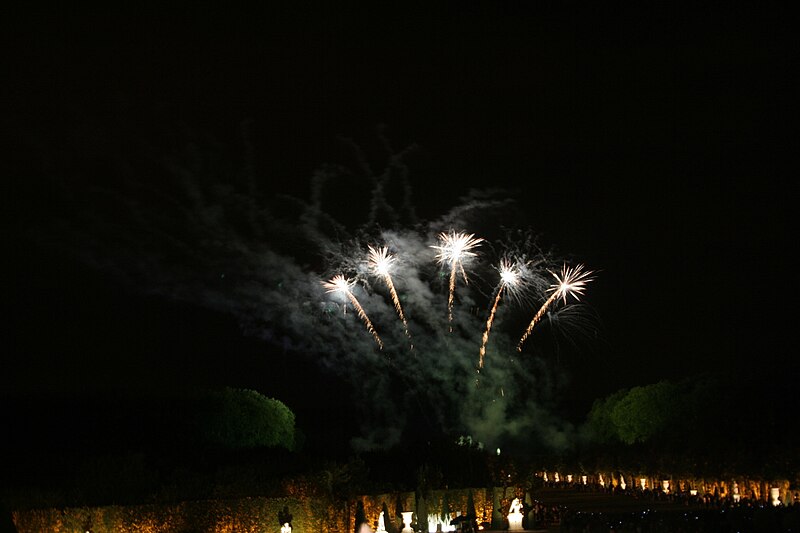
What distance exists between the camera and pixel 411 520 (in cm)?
3184

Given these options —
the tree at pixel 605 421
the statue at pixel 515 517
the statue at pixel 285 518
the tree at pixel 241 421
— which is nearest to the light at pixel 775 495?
the statue at pixel 515 517

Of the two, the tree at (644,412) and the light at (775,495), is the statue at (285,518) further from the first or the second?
the tree at (644,412)

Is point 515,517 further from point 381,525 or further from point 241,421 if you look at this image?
point 241,421

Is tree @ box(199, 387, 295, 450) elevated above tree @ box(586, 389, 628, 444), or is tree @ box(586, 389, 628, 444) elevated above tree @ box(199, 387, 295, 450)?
tree @ box(586, 389, 628, 444)

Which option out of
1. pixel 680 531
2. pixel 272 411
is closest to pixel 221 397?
pixel 272 411

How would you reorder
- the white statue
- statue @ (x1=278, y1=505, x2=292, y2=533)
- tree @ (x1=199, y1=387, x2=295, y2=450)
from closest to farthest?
1. statue @ (x1=278, y1=505, x2=292, y2=533)
2. the white statue
3. tree @ (x1=199, y1=387, x2=295, y2=450)

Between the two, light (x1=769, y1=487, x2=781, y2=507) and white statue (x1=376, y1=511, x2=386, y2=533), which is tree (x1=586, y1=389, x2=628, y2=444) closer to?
light (x1=769, y1=487, x2=781, y2=507)

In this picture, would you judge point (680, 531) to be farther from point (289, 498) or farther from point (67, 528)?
point (67, 528)

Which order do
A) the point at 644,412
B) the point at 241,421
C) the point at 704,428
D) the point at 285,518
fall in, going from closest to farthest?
the point at 285,518
the point at 704,428
the point at 241,421
the point at 644,412

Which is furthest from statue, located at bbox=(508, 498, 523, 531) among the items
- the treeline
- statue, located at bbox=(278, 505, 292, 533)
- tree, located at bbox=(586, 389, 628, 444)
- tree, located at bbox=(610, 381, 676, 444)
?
tree, located at bbox=(586, 389, 628, 444)

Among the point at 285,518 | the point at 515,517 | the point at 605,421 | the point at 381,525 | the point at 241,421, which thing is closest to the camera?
the point at 285,518

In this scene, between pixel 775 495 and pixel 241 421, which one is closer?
pixel 775 495

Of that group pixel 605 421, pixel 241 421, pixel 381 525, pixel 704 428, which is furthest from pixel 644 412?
pixel 381 525

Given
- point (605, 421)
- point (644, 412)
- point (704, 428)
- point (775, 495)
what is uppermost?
point (605, 421)
